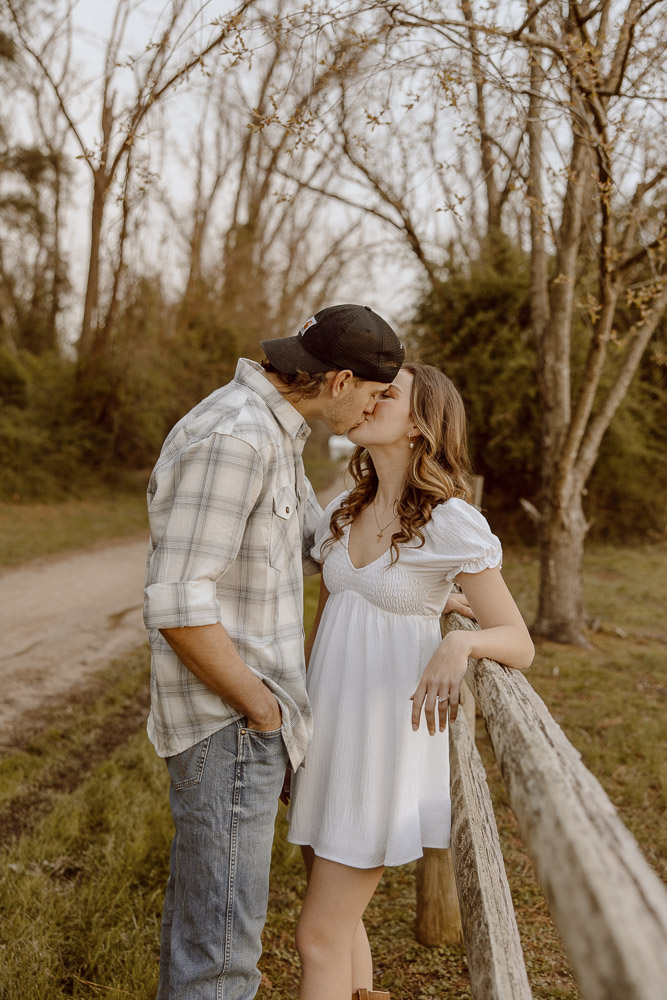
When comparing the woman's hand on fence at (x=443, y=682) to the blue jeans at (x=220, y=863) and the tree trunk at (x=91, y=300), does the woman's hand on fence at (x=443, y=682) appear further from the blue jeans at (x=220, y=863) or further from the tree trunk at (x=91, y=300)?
the tree trunk at (x=91, y=300)

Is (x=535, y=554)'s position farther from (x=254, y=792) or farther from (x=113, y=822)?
(x=254, y=792)


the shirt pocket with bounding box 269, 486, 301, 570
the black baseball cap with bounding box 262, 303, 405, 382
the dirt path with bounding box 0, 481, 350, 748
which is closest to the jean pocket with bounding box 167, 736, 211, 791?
the shirt pocket with bounding box 269, 486, 301, 570

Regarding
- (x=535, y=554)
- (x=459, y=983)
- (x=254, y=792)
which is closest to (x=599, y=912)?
(x=254, y=792)

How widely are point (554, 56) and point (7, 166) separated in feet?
57.7

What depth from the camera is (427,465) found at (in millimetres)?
2225

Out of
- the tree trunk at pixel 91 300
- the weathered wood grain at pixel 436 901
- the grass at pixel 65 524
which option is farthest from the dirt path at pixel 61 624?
the tree trunk at pixel 91 300

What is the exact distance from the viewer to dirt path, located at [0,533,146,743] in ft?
18.2

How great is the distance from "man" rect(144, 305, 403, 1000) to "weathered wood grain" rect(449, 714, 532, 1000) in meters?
0.42

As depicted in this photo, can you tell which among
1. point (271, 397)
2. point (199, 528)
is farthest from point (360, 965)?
point (271, 397)

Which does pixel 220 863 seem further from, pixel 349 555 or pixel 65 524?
pixel 65 524

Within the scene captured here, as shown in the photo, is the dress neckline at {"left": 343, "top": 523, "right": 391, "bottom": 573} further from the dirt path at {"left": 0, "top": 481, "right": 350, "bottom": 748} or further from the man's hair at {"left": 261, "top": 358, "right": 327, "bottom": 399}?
the dirt path at {"left": 0, "top": 481, "right": 350, "bottom": 748}

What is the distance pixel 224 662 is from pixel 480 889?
0.71m

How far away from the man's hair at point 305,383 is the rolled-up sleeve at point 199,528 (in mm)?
325

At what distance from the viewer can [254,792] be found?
188 cm
